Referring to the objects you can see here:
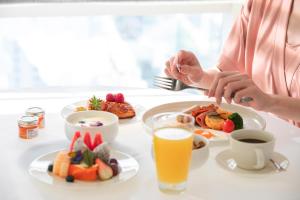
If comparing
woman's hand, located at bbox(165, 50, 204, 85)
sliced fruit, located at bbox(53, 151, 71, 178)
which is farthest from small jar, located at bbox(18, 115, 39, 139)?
woman's hand, located at bbox(165, 50, 204, 85)

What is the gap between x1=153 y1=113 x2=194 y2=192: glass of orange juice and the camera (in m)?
0.89

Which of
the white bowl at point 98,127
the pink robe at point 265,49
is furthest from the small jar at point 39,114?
the pink robe at point 265,49

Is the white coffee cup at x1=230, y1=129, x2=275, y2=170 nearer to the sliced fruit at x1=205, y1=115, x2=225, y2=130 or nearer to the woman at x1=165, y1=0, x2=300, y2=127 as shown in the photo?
the sliced fruit at x1=205, y1=115, x2=225, y2=130

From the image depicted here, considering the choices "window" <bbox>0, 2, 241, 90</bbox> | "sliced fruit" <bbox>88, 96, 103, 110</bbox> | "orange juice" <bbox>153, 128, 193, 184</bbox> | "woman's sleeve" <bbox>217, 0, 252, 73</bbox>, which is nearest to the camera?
"orange juice" <bbox>153, 128, 193, 184</bbox>

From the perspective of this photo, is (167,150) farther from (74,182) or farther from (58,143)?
(58,143)

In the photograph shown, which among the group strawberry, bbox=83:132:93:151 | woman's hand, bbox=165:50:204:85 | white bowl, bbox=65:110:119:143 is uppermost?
woman's hand, bbox=165:50:204:85

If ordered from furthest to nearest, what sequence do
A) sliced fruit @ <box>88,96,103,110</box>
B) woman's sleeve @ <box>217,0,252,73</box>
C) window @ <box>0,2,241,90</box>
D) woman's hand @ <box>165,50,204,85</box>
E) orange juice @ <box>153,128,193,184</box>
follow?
window @ <box>0,2,241,90</box>, woman's sleeve @ <box>217,0,252,73</box>, woman's hand @ <box>165,50,204,85</box>, sliced fruit @ <box>88,96,103,110</box>, orange juice @ <box>153,128,193,184</box>

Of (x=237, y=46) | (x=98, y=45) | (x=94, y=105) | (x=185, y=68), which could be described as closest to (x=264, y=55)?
(x=237, y=46)

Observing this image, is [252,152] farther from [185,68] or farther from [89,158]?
[185,68]

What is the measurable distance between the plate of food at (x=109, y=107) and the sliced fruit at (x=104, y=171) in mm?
358

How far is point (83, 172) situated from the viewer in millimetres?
903

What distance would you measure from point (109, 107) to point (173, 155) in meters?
0.43

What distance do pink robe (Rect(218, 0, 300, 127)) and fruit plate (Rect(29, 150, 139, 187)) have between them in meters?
0.66

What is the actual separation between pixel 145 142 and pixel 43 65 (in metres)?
1.83
